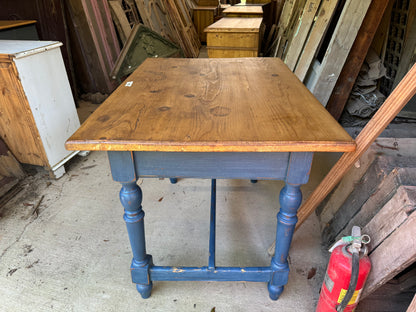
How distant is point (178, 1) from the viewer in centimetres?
625

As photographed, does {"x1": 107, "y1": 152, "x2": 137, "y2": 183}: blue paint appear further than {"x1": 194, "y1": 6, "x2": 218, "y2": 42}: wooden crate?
No

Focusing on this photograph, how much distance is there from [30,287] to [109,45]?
328 cm

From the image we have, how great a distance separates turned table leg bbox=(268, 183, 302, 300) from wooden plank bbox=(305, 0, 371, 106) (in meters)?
1.74

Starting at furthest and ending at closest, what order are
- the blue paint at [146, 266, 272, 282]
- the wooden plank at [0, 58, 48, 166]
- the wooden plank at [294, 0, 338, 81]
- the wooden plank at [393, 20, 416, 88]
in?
the wooden plank at [294, 0, 338, 81]
the wooden plank at [393, 20, 416, 88]
the wooden plank at [0, 58, 48, 166]
the blue paint at [146, 266, 272, 282]

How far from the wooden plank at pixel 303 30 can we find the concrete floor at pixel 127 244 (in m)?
1.27

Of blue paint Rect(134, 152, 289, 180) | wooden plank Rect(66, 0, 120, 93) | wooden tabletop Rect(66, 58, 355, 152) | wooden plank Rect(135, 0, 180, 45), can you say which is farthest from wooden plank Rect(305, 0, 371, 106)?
wooden plank Rect(135, 0, 180, 45)

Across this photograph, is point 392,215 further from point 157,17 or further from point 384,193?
point 157,17

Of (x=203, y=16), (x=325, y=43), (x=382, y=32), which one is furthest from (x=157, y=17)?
(x=382, y=32)

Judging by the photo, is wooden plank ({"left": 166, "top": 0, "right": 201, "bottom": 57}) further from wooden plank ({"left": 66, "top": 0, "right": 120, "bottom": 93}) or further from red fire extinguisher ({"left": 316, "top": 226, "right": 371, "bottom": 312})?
red fire extinguisher ({"left": 316, "top": 226, "right": 371, "bottom": 312})

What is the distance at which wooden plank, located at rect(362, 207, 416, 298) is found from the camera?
1.11m

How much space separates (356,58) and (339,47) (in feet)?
0.67

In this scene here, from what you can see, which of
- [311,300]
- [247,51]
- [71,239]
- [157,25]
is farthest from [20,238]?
[157,25]

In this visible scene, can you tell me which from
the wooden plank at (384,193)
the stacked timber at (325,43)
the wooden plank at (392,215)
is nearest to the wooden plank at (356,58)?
the stacked timber at (325,43)

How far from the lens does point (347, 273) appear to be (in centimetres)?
118
